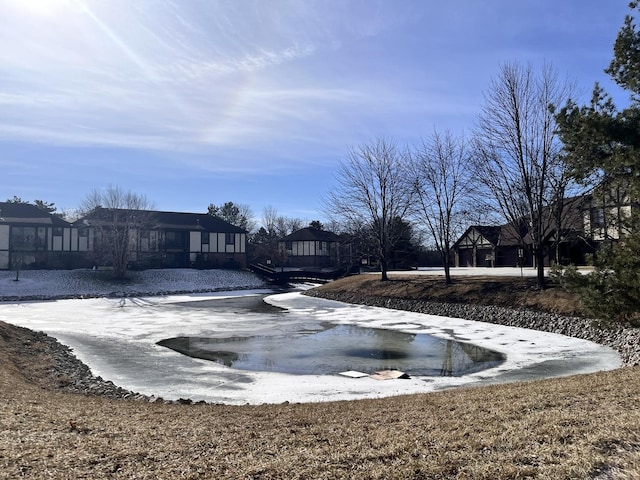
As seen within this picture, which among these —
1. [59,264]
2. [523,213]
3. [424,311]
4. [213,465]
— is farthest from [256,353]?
[59,264]

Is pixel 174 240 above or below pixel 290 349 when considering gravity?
above

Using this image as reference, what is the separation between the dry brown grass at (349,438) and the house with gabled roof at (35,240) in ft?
164

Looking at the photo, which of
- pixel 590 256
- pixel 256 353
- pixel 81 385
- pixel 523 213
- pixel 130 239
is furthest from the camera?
pixel 130 239

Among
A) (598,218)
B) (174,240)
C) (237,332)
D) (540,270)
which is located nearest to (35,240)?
(174,240)

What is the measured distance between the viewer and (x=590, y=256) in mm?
10234

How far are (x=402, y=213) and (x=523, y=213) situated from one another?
12.0 metres

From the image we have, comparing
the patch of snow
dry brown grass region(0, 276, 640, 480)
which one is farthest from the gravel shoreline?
the patch of snow

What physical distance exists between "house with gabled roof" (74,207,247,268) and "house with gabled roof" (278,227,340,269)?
30.7ft

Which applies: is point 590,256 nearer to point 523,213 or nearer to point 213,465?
point 213,465

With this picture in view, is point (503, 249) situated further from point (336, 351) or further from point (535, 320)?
point (336, 351)

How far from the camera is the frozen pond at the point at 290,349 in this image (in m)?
11.2

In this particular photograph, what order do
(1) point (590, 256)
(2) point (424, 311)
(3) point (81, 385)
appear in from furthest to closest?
(2) point (424, 311) → (3) point (81, 385) → (1) point (590, 256)

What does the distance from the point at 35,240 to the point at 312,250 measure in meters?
33.6

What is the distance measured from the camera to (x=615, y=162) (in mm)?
9508
